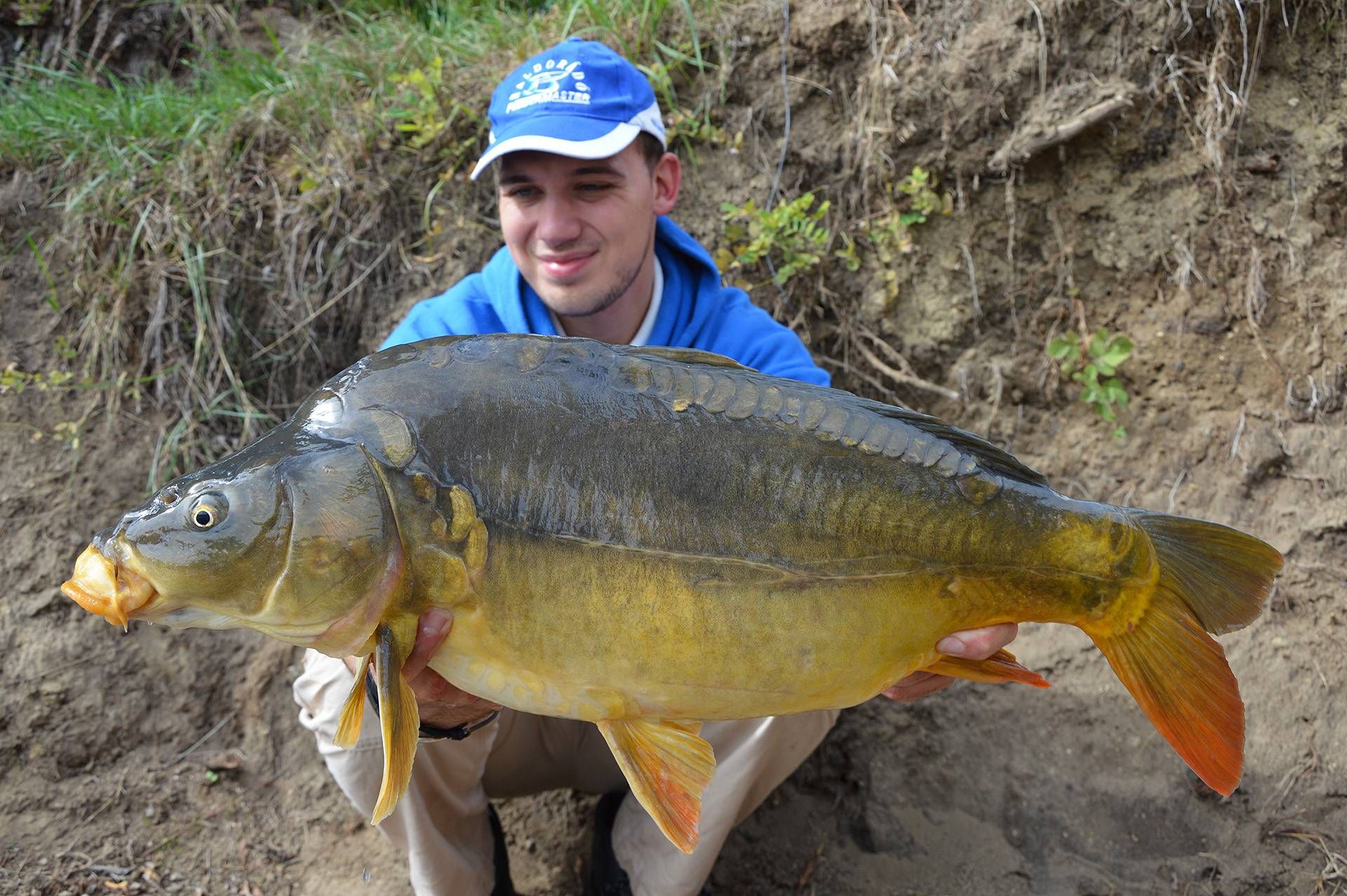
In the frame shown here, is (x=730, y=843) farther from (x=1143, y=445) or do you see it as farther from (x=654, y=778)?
(x=1143, y=445)

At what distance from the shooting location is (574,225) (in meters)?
2.81

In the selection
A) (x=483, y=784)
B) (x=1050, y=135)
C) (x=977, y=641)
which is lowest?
(x=483, y=784)

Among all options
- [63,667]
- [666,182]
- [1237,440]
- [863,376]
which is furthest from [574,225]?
[1237,440]

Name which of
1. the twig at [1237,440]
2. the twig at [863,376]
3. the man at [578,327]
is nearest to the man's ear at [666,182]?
the man at [578,327]

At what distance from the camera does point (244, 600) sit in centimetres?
163

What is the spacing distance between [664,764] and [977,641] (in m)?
0.65

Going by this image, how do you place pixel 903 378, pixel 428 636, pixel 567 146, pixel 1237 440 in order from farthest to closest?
pixel 903 378 → pixel 1237 440 → pixel 567 146 → pixel 428 636

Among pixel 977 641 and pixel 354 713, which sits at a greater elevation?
pixel 977 641

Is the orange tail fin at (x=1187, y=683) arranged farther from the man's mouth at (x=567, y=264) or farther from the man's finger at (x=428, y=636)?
the man's mouth at (x=567, y=264)

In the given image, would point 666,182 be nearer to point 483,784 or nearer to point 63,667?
point 483,784

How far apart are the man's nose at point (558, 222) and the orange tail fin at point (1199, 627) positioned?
5.50 feet

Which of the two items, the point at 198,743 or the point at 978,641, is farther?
the point at 198,743

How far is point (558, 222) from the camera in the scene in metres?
2.80

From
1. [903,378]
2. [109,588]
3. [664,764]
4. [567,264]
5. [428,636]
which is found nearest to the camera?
[109,588]
